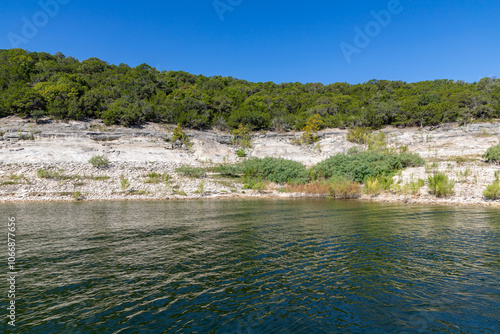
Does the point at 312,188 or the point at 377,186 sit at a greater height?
the point at 377,186

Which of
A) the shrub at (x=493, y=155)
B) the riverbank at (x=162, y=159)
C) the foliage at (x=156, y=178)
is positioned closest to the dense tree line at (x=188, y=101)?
the riverbank at (x=162, y=159)

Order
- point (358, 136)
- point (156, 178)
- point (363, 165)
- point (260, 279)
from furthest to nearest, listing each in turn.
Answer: point (358, 136) → point (156, 178) → point (363, 165) → point (260, 279)

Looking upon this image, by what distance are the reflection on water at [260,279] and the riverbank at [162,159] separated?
18.9 m

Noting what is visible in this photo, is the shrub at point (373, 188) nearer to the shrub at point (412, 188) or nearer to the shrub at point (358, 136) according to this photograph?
the shrub at point (412, 188)

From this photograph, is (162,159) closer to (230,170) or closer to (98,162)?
(98,162)

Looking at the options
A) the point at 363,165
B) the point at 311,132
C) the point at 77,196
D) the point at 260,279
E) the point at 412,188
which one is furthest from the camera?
the point at 311,132

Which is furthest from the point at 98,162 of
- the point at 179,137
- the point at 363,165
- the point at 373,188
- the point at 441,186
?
the point at 441,186

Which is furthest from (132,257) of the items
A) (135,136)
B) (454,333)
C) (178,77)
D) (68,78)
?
(178,77)

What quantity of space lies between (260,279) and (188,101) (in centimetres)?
7114

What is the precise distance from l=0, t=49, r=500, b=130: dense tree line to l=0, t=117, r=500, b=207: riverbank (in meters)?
4.20

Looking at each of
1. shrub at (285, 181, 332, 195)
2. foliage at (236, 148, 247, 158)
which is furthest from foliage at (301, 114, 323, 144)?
shrub at (285, 181, 332, 195)

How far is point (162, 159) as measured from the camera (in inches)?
1908

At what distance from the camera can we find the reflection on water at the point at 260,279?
5.87 meters

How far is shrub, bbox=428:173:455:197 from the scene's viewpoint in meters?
28.5
